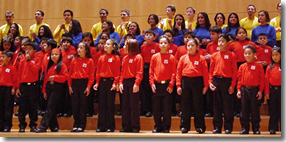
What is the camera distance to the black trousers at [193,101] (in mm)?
4141

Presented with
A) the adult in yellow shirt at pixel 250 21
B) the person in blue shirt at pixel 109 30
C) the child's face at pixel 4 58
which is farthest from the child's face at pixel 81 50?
the adult in yellow shirt at pixel 250 21

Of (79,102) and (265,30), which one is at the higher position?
(265,30)

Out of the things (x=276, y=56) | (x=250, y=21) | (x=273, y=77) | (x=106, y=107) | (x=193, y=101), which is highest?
(x=250, y=21)

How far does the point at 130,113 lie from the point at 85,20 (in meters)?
3.77

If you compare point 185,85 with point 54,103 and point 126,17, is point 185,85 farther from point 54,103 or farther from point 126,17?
point 126,17

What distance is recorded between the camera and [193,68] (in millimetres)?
4172

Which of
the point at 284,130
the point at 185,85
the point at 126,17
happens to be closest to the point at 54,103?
the point at 185,85

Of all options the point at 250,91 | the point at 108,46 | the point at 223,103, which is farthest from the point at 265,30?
the point at 108,46

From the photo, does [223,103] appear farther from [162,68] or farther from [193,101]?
[162,68]

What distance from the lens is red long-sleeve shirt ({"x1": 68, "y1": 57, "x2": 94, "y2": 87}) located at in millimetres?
4520

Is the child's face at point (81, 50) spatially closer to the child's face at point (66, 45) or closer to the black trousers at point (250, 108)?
the child's face at point (66, 45)

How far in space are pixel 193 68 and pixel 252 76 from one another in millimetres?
759

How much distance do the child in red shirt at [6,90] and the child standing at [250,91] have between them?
128 inches

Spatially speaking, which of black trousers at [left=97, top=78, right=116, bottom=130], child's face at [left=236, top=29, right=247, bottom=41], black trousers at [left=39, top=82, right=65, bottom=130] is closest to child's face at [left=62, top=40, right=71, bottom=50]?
black trousers at [left=39, top=82, right=65, bottom=130]
